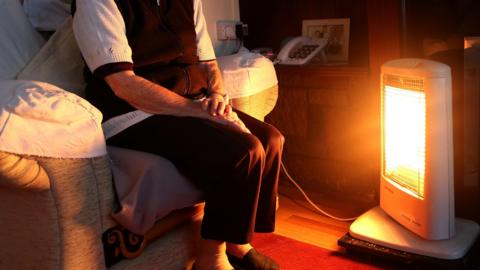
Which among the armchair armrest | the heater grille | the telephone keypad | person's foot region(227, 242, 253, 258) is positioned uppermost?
the telephone keypad

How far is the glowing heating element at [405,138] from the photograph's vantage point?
155 cm

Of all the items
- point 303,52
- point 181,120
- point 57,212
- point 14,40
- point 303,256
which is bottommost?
point 303,256

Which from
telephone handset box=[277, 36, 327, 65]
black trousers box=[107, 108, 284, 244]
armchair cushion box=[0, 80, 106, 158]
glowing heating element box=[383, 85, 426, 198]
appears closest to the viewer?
armchair cushion box=[0, 80, 106, 158]

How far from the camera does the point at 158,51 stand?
1503 mm

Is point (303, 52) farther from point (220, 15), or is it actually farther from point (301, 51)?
point (220, 15)

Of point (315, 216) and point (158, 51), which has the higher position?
point (158, 51)

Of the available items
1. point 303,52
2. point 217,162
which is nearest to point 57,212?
point 217,162

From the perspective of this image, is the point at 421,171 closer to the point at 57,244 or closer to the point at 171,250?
the point at 171,250

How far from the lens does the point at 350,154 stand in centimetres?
217

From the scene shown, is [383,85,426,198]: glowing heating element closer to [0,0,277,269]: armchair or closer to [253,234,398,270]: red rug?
[253,234,398,270]: red rug

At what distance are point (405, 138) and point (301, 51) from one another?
32.3 inches

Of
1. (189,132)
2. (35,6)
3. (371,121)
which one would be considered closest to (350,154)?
(371,121)

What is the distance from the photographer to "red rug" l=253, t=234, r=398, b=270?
1.65 meters

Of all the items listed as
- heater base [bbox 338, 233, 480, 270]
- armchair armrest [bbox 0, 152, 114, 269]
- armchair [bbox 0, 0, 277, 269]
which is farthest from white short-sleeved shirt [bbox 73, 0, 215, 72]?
heater base [bbox 338, 233, 480, 270]
